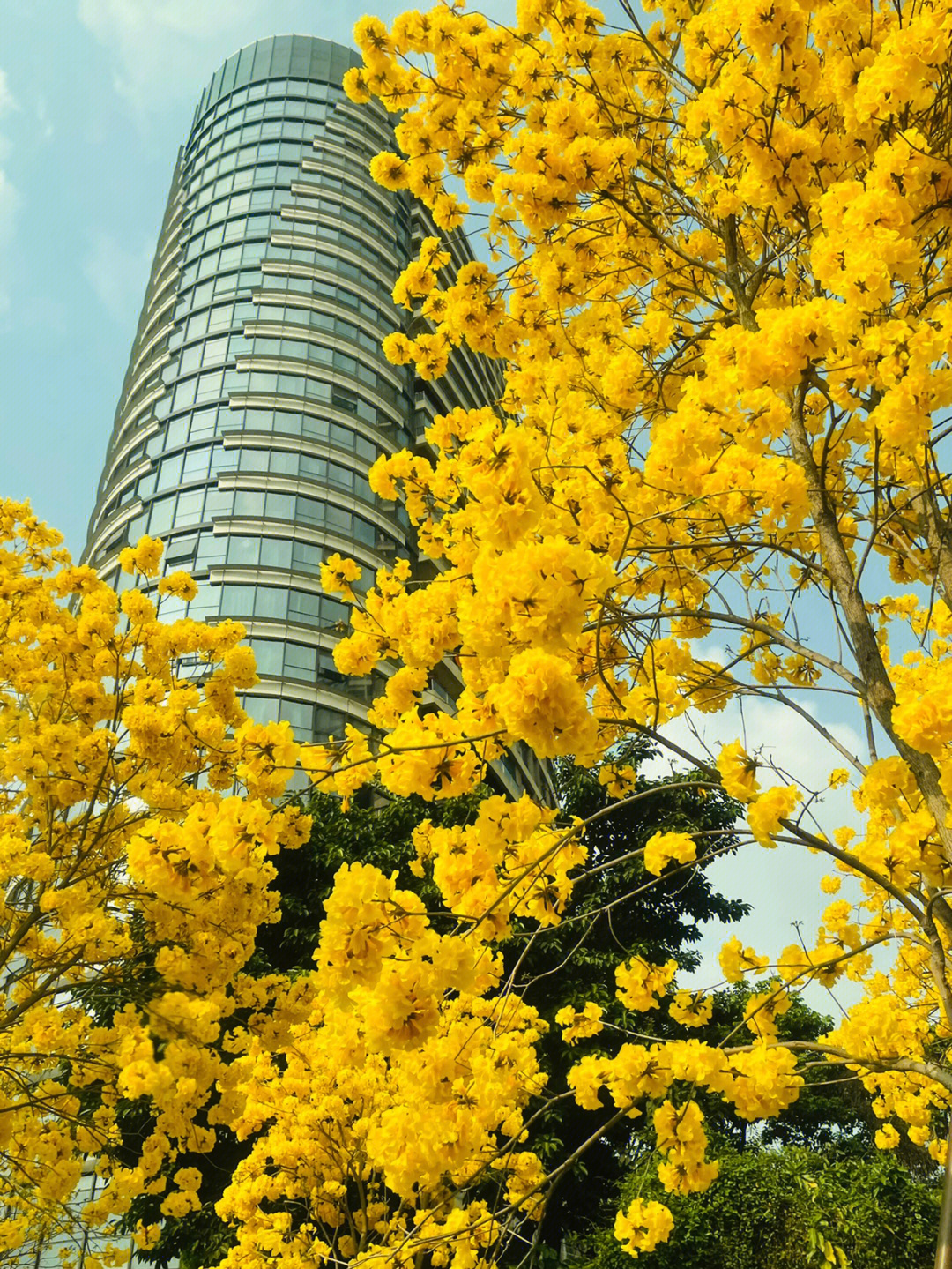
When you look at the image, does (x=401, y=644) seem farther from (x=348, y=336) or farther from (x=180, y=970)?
(x=348, y=336)

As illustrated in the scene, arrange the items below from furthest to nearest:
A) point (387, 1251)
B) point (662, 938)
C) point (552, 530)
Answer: point (662, 938)
point (387, 1251)
point (552, 530)

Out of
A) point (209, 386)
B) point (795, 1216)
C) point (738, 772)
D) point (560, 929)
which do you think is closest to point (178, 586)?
point (738, 772)

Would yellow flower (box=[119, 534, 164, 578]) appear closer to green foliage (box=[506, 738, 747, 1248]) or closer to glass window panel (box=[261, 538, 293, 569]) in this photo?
green foliage (box=[506, 738, 747, 1248])

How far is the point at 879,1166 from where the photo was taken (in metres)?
7.48

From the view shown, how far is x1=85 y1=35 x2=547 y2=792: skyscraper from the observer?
1950cm

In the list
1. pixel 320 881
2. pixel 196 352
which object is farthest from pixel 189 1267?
pixel 196 352

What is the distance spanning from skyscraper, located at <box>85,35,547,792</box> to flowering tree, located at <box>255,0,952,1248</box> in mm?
13124

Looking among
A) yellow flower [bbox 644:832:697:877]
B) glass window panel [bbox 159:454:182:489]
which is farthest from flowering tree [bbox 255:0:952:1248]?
glass window panel [bbox 159:454:182:489]

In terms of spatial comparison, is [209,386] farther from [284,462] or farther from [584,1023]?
[584,1023]

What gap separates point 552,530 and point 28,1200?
6.20m

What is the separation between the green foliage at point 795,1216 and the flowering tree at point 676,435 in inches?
184

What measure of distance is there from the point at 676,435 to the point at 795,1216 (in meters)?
8.01

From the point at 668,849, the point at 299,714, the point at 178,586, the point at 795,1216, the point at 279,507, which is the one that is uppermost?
the point at 279,507

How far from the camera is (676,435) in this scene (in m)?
2.64
